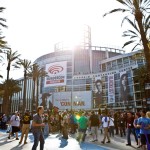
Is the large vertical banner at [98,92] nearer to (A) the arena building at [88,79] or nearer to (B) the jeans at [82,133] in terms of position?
(A) the arena building at [88,79]

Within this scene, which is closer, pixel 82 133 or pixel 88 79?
pixel 82 133

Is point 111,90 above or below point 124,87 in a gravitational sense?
→ below

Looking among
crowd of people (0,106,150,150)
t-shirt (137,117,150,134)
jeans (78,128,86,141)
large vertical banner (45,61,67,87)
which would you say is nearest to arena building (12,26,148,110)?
large vertical banner (45,61,67,87)

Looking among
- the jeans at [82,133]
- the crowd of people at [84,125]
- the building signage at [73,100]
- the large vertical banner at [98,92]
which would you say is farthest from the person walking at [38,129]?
the large vertical banner at [98,92]

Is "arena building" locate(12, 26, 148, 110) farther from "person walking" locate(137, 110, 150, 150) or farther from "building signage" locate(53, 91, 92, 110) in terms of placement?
"person walking" locate(137, 110, 150, 150)

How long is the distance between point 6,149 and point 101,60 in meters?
96.2

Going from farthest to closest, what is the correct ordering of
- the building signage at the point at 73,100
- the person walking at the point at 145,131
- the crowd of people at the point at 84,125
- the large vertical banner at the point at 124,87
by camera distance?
1. the building signage at the point at 73,100
2. the large vertical banner at the point at 124,87
3. the person walking at the point at 145,131
4. the crowd of people at the point at 84,125

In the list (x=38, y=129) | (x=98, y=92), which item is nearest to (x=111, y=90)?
(x=98, y=92)

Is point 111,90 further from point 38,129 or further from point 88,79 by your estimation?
point 38,129

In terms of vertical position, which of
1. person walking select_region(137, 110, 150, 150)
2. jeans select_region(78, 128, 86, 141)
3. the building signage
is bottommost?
jeans select_region(78, 128, 86, 141)

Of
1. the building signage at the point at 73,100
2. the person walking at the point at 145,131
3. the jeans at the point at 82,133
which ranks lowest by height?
the jeans at the point at 82,133

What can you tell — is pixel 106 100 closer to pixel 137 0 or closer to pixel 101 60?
pixel 101 60

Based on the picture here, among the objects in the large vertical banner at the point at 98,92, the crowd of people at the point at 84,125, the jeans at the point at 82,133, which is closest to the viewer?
the crowd of people at the point at 84,125

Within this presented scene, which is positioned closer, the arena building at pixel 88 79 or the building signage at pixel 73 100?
the arena building at pixel 88 79
